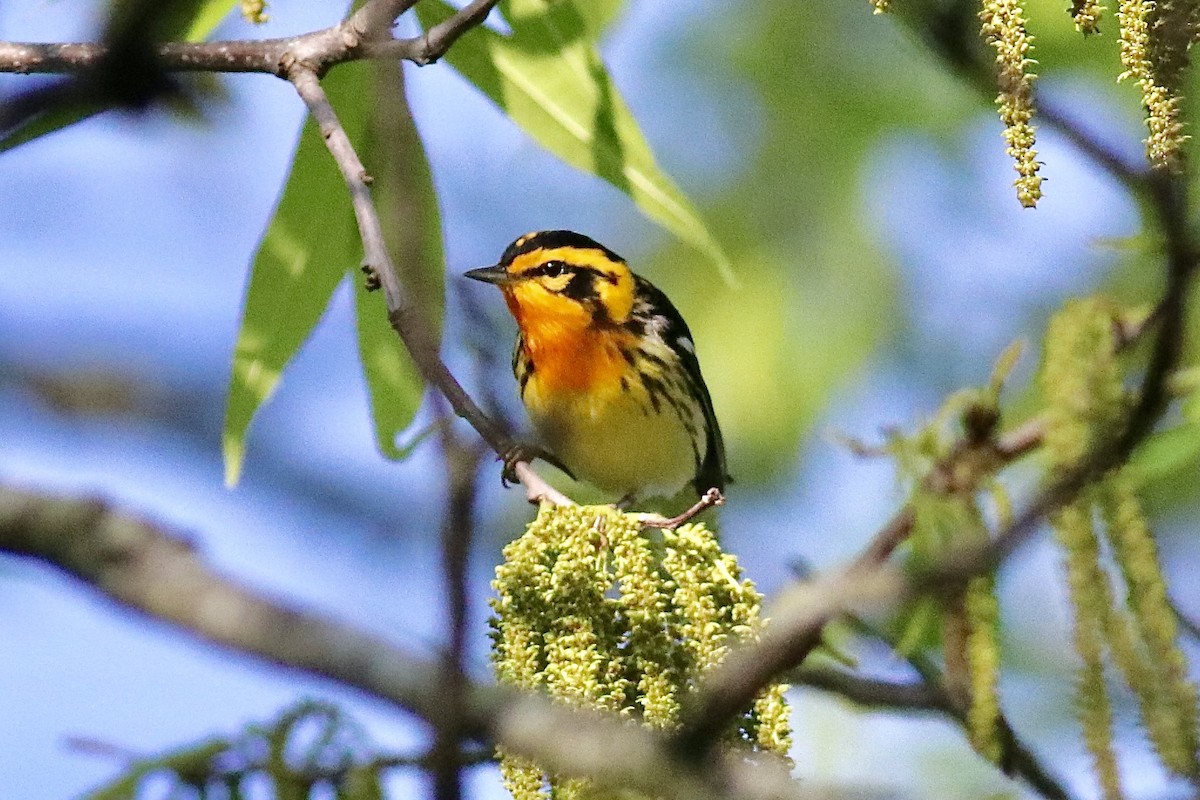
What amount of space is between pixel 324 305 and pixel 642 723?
1.51 m

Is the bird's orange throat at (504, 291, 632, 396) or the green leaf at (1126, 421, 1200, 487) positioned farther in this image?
the bird's orange throat at (504, 291, 632, 396)

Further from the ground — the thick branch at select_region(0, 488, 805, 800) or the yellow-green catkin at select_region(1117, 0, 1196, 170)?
the yellow-green catkin at select_region(1117, 0, 1196, 170)

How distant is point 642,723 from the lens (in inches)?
77.1

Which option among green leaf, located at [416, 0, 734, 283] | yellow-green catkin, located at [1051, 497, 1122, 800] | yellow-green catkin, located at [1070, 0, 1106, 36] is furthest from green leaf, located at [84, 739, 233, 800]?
green leaf, located at [416, 0, 734, 283]

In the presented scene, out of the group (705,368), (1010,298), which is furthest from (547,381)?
(1010,298)

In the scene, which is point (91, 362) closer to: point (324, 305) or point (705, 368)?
point (705, 368)

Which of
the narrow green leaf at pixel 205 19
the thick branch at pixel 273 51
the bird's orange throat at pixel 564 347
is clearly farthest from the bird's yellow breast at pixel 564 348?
the thick branch at pixel 273 51

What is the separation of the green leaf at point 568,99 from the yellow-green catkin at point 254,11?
0.68m

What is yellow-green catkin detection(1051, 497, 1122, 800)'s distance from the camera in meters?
1.37

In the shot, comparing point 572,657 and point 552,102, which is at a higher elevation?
point 552,102

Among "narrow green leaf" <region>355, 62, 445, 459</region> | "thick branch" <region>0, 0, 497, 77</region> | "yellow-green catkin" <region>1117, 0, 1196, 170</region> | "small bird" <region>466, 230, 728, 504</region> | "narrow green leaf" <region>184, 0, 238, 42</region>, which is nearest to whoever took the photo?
"yellow-green catkin" <region>1117, 0, 1196, 170</region>

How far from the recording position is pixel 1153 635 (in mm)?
1395

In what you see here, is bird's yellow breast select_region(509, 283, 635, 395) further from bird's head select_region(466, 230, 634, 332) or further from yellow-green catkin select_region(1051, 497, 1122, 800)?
yellow-green catkin select_region(1051, 497, 1122, 800)

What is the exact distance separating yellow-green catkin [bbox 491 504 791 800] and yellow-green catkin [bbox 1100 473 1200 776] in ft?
1.93
